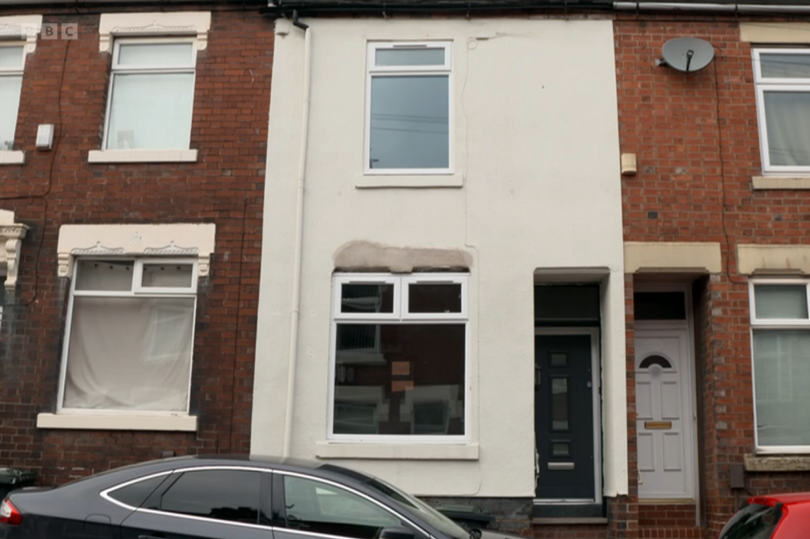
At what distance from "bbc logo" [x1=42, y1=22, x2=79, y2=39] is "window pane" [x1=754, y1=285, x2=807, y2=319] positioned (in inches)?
331

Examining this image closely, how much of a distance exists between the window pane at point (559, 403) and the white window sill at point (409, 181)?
8.36ft

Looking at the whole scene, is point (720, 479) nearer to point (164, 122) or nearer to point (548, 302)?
point (548, 302)

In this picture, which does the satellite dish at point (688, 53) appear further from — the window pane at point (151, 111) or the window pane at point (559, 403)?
the window pane at point (151, 111)

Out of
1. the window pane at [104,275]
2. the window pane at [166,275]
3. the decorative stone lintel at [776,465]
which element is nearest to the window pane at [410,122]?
the window pane at [166,275]

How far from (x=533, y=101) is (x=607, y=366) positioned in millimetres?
3070

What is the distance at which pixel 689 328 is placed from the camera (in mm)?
10445

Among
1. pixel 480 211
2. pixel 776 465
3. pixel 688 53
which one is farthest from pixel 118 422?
pixel 688 53

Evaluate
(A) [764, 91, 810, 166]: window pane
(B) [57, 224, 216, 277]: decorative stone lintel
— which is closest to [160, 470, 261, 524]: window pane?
(B) [57, 224, 216, 277]: decorative stone lintel

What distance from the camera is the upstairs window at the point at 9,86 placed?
424 inches

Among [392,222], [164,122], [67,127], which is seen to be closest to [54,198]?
[67,127]

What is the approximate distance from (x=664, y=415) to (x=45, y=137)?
7765 mm

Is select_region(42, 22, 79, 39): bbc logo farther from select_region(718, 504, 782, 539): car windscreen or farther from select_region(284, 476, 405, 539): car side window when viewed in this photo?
select_region(718, 504, 782, 539): car windscreen

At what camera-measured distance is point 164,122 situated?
10.6m

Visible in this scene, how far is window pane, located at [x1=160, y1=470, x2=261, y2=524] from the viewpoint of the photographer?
5.92 metres
